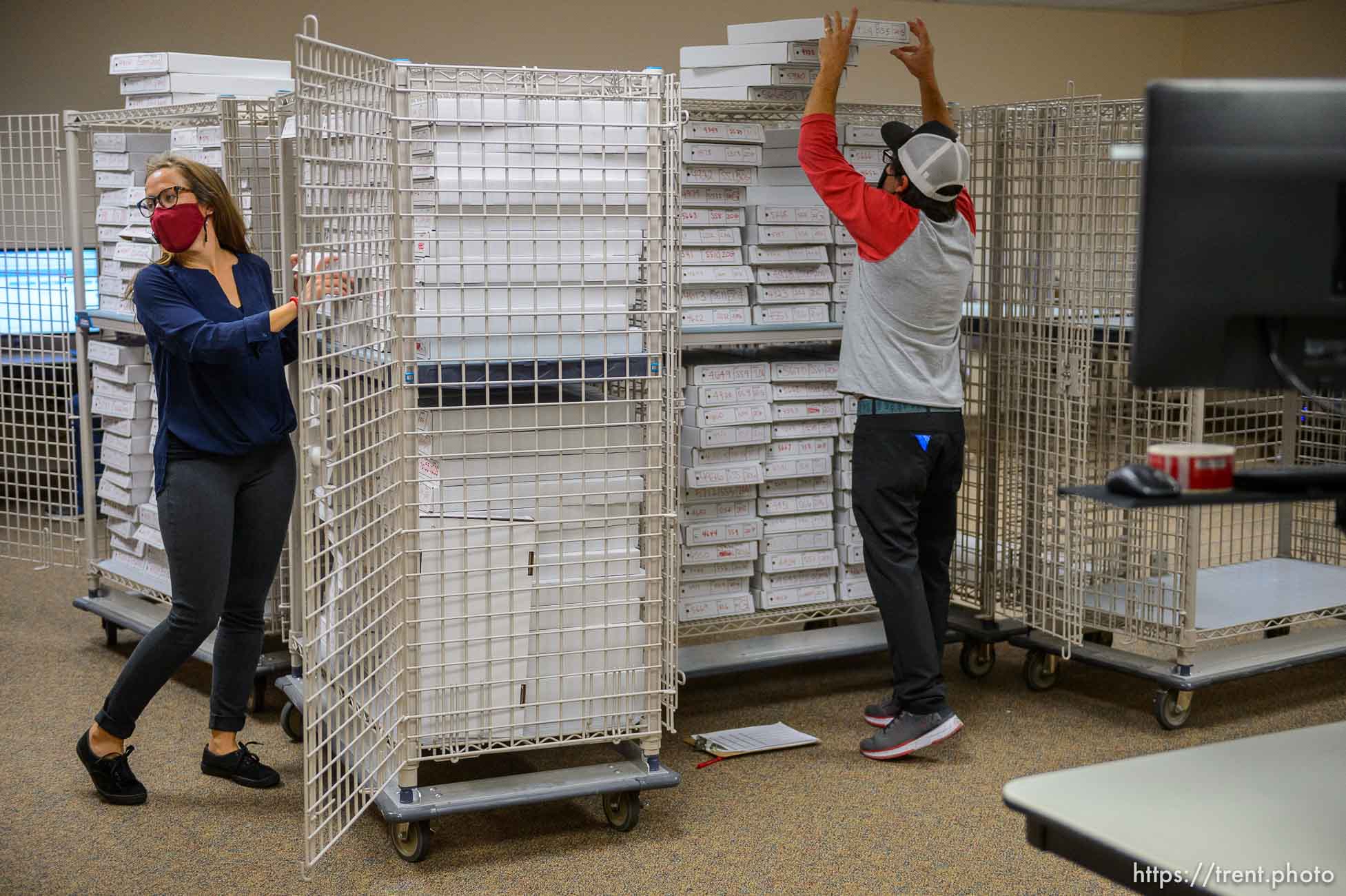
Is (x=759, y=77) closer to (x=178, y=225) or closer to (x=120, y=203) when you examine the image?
(x=178, y=225)

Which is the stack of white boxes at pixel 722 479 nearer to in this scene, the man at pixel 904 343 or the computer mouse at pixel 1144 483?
the man at pixel 904 343

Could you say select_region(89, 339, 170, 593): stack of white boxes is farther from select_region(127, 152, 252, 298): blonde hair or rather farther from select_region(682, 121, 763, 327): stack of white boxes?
select_region(682, 121, 763, 327): stack of white boxes

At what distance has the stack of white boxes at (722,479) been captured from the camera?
3.69 meters

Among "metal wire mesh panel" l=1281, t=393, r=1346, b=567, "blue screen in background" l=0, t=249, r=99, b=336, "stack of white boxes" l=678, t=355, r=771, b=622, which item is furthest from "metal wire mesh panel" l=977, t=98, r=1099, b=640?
"blue screen in background" l=0, t=249, r=99, b=336

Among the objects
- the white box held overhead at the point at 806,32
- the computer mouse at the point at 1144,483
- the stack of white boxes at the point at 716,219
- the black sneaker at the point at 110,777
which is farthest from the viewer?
the stack of white boxes at the point at 716,219

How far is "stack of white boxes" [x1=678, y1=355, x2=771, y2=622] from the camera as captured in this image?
3.69m

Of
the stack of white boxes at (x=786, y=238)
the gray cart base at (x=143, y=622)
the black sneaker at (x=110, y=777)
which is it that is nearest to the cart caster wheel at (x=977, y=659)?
the stack of white boxes at (x=786, y=238)

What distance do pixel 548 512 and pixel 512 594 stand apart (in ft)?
0.66

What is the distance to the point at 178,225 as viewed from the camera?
297 centimetres

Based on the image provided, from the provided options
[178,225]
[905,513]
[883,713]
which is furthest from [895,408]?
[178,225]

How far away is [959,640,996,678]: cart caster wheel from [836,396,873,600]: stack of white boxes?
418 mm

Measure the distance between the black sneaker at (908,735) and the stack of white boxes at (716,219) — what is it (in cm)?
120

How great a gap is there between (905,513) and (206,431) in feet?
5.80

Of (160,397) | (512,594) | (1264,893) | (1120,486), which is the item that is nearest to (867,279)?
(512,594)
